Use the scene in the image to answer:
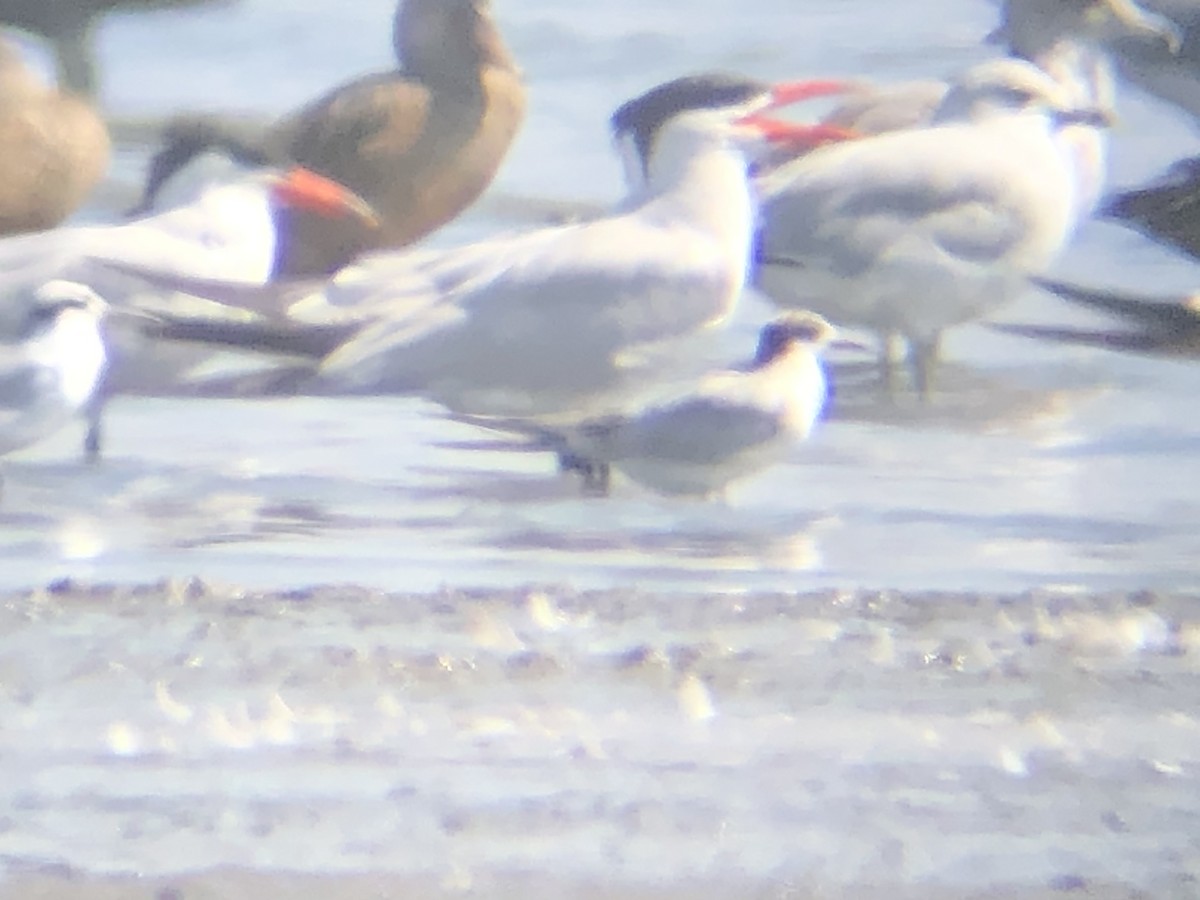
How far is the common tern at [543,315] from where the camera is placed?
2451 mm

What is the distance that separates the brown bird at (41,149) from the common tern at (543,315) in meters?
0.35

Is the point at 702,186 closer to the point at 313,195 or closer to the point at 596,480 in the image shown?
the point at 596,480

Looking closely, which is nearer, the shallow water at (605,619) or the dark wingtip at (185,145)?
the shallow water at (605,619)

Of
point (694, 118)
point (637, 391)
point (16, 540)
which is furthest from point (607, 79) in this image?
point (16, 540)

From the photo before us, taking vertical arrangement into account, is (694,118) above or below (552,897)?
above

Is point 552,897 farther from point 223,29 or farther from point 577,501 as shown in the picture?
point 223,29

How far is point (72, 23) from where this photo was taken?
271 centimetres

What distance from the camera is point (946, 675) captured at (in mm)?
2121

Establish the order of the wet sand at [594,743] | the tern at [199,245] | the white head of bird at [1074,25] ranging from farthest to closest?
the white head of bird at [1074,25] < the tern at [199,245] < the wet sand at [594,743]

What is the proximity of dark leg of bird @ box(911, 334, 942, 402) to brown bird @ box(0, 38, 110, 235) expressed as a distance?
38.4 inches

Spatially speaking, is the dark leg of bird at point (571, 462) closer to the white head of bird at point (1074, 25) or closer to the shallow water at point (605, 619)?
the shallow water at point (605, 619)

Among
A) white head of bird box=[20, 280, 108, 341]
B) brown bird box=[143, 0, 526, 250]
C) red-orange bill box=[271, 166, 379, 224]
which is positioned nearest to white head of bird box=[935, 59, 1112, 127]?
brown bird box=[143, 0, 526, 250]

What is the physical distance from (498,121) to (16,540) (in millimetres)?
734

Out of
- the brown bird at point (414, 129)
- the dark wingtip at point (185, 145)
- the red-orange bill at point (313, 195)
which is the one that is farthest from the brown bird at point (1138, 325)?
A: the dark wingtip at point (185, 145)
